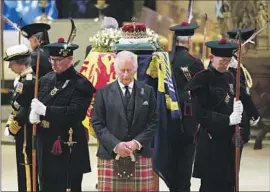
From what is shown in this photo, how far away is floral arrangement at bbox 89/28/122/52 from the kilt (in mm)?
1817

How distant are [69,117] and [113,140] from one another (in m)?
0.60

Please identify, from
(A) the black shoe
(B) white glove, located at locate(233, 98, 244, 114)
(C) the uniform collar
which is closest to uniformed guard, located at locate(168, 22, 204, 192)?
(A) the black shoe

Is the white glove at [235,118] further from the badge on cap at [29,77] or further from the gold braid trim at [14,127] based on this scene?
the gold braid trim at [14,127]

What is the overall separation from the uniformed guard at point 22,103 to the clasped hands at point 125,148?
1.12 meters

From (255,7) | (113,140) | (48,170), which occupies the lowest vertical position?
(48,170)

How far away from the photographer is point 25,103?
219 inches

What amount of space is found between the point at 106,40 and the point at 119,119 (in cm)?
187

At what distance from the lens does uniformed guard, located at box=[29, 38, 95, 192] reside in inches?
206

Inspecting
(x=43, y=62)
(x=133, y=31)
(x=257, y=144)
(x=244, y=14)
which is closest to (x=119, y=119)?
(x=133, y=31)

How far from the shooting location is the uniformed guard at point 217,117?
16.7 feet

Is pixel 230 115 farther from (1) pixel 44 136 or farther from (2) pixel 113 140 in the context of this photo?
(1) pixel 44 136

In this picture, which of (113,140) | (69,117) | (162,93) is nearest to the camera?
(113,140)

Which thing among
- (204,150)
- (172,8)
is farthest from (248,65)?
(172,8)

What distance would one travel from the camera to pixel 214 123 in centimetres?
506
